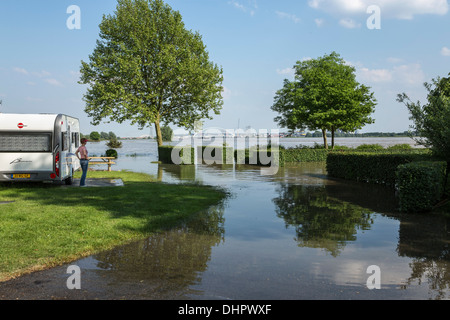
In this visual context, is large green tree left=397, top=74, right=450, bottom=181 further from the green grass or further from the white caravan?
the white caravan

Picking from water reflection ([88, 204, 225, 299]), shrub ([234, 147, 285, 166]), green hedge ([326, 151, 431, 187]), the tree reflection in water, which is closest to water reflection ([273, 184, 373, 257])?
the tree reflection in water

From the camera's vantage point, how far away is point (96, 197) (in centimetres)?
1261

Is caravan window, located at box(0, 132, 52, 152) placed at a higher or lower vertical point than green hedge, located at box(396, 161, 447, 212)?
higher

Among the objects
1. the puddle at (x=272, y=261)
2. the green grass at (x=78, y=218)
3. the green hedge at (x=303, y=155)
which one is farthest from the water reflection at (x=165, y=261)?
the green hedge at (x=303, y=155)

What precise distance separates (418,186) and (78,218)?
10090 mm

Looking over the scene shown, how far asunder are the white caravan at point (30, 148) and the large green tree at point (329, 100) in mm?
31087

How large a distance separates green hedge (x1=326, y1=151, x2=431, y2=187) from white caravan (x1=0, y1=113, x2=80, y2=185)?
588 inches

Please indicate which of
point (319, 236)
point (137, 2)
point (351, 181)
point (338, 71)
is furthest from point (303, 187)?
point (338, 71)

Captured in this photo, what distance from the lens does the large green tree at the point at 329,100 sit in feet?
131

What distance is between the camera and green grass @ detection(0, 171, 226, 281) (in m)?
6.65

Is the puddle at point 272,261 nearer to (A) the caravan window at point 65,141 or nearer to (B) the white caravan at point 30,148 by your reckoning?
(B) the white caravan at point 30,148
